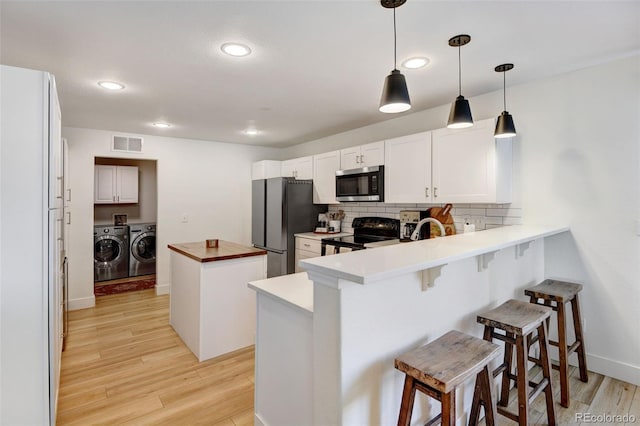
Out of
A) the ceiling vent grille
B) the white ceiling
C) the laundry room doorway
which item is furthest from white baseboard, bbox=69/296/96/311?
the white ceiling

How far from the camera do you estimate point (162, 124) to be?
4105mm

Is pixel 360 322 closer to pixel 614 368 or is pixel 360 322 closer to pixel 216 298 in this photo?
pixel 216 298

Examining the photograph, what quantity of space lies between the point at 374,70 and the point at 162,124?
2.90 meters

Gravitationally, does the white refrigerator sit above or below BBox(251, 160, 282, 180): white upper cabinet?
→ below

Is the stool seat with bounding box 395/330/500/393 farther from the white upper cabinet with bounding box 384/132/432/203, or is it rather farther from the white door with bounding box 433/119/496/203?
the white upper cabinet with bounding box 384/132/432/203

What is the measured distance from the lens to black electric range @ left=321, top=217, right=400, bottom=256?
3631 mm

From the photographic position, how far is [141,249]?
5.83 meters

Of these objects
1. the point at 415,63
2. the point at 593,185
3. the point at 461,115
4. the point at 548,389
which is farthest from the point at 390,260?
the point at 593,185

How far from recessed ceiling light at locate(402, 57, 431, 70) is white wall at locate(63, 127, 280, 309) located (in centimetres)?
369

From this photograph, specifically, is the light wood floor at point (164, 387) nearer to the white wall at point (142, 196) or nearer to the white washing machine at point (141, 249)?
the white washing machine at point (141, 249)

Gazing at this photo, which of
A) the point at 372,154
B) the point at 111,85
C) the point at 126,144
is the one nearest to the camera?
the point at 111,85

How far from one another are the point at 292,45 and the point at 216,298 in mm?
2101

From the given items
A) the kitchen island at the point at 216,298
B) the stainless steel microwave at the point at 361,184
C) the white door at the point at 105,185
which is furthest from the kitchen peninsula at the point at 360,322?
the white door at the point at 105,185

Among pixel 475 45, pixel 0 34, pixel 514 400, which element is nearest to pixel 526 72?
pixel 475 45
